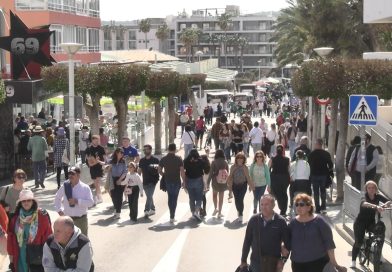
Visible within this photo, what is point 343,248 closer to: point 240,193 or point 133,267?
point 240,193

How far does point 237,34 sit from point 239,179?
486 feet

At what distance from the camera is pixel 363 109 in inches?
554

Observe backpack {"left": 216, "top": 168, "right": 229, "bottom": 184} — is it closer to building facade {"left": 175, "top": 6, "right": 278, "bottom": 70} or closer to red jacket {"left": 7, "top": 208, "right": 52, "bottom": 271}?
red jacket {"left": 7, "top": 208, "right": 52, "bottom": 271}

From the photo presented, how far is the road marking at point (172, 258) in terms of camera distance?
39.9 feet

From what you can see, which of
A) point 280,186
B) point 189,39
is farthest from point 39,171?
point 189,39

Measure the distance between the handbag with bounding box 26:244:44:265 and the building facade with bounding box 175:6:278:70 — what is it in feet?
487

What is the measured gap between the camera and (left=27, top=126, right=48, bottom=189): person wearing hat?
20.8 m

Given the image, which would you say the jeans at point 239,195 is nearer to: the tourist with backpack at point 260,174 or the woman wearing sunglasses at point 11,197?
the tourist with backpack at point 260,174

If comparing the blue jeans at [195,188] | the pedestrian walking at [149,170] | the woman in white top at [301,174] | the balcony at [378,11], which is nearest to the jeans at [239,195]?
the blue jeans at [195,188]

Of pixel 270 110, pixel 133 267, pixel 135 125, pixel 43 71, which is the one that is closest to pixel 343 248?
pixel 133 267

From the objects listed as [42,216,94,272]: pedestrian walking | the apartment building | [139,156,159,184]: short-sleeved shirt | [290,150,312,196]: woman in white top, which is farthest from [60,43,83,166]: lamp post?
the apartment building

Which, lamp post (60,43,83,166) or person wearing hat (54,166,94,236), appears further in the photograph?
lamp post (60,43,83,166)

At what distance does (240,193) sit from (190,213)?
2008 mm

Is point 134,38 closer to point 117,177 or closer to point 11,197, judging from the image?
point 117,177
